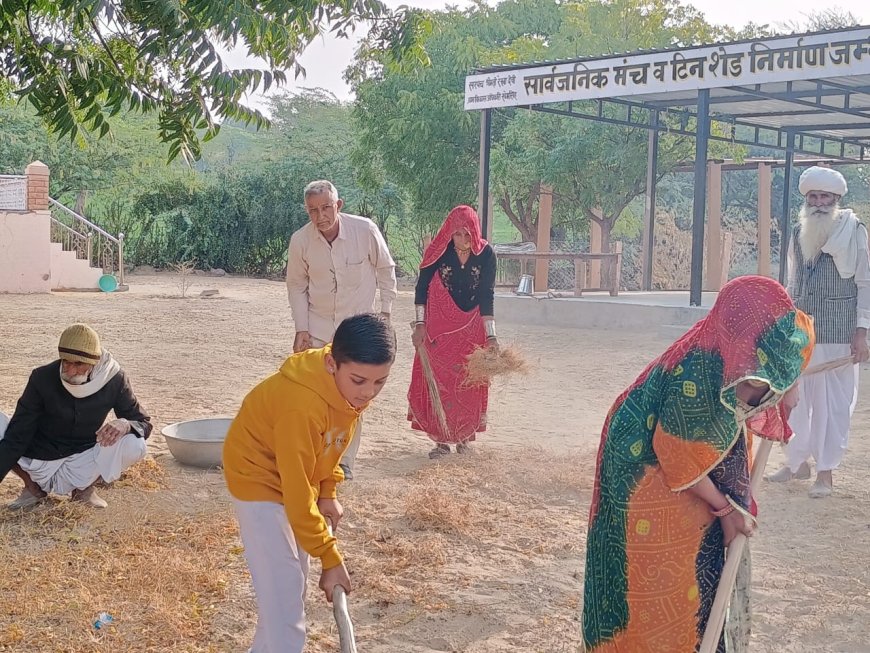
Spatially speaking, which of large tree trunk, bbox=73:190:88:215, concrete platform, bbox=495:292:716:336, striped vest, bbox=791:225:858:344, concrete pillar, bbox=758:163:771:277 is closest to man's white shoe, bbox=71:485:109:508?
striped vest, bbox=791:225:858:344

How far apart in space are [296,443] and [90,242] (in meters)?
19.0

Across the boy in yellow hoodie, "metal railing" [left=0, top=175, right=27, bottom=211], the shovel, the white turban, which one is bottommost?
the shovel

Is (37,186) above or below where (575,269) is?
above

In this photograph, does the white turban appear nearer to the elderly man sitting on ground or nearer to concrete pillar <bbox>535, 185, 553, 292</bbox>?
the elderly man sitting on ground

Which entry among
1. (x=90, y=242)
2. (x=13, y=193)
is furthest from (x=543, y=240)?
(x=13, y=193)

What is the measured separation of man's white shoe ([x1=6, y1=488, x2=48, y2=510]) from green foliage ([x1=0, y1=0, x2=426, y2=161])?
1890 millimetres

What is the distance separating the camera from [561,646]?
3621 mm

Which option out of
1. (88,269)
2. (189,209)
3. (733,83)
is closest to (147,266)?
(189,209)

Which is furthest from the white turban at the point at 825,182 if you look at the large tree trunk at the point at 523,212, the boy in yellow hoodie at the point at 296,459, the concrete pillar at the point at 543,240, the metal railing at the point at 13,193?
the metal railing at the point at 13,193

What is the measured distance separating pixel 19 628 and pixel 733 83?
33.2 feet

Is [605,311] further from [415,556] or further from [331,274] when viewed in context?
[415,556]

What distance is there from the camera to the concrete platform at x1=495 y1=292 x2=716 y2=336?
1237 cm

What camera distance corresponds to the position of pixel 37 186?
18.5 metres

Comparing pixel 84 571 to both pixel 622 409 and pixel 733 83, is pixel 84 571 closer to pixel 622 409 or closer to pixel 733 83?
pixel 622 409
